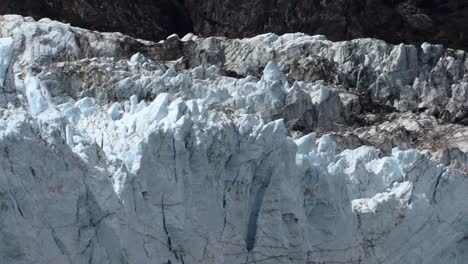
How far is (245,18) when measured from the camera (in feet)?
252

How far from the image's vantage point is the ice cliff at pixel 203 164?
38.5 metres

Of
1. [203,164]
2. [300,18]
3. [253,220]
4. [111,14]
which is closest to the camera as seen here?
[203,164]

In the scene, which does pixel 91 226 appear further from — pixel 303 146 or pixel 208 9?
Result: pixel 208 9

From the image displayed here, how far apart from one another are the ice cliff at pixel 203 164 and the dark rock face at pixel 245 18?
10986 mm

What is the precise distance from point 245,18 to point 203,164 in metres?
34.5

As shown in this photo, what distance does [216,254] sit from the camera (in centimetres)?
4256

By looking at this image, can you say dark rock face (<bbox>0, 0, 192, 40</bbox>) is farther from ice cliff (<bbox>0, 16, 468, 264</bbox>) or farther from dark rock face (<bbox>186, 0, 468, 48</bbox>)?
ice cliff (<bbox>0, 16, 468, 264</bbox>)

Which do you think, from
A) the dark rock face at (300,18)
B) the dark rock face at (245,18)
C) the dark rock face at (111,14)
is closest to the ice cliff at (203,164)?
the dark rock face at (111,14)

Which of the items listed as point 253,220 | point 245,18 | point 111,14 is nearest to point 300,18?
point 245,18

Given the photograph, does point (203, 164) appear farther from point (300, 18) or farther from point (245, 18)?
point (300, 18)

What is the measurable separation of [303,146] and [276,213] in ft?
12.7

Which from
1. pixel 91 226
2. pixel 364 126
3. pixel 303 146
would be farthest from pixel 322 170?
pixel 364 126

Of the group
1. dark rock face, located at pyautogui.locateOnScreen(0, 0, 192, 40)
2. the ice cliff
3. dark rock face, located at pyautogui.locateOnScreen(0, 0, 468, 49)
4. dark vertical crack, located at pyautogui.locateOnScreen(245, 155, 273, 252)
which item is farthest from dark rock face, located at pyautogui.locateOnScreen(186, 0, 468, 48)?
dark vertical crack, located at pyautogui.locateOnScreen(245, 155, 273, 252)

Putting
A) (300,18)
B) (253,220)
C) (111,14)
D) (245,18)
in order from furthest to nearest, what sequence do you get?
(300,18)
(245,18)
(111,14)
(253,220)
